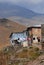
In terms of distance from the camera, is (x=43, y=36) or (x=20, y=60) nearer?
(x=20, y=60)

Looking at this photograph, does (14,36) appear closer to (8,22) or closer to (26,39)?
(26,39)

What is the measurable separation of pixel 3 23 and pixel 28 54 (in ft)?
341

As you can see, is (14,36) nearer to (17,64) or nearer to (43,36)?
(43,36)

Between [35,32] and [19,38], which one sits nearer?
[35,32]

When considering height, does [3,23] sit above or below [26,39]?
above

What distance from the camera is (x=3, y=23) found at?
447ft

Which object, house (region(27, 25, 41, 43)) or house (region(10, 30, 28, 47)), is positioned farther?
house (region(10, 30, 28, 47))

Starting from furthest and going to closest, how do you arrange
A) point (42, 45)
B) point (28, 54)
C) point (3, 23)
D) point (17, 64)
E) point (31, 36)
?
point (3, 23) → point (31, 36) → point (42, 45) → point (28, 54) → point (17, 64)

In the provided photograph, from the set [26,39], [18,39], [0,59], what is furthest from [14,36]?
[0,59]

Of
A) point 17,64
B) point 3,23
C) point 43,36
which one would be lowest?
point 17,64

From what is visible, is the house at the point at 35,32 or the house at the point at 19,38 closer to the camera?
the house at the point at 35,32

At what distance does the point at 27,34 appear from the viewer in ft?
198

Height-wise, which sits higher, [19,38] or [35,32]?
[35,32]

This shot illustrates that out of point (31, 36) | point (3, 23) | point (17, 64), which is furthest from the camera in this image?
point (3, 23)
